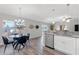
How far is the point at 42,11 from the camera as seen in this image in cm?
236

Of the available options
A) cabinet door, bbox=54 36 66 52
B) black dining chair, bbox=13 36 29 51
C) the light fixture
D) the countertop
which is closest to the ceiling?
the light fixture

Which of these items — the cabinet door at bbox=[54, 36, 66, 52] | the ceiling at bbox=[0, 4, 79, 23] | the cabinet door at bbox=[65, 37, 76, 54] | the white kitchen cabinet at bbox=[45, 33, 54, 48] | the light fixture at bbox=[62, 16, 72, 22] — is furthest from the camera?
the white kitchen cabinet at bbox=[45, 33, 54, 48]

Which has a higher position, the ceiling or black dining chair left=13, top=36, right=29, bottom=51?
the ceiling

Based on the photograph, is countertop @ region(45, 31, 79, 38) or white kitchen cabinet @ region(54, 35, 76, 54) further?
white kitchen cabinet @ region(54, 35, 76, 54)

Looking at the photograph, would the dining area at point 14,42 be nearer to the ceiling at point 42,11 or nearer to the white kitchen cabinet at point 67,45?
the ceiling at point 42,11

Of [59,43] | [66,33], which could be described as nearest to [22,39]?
[59,43]

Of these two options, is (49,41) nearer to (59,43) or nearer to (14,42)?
(59,43)

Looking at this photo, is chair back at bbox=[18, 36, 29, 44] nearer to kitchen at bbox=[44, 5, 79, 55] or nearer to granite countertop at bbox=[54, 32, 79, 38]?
kitchen at bbox=[44, 5, 79, 55]

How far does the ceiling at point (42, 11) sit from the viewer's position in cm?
223

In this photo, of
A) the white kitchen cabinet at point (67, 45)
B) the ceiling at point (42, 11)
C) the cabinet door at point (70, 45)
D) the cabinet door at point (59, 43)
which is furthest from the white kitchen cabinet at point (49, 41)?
the ceiling at point (42, 11)

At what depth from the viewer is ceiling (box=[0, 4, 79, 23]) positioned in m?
2.23

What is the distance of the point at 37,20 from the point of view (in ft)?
7.98
